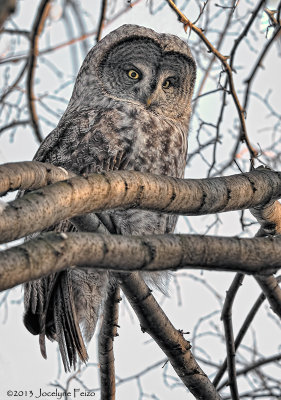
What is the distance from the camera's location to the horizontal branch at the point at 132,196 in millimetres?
1520

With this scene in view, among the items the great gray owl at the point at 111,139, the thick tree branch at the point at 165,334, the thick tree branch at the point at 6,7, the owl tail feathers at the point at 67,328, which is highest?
the great gray owl at the point at 111,139

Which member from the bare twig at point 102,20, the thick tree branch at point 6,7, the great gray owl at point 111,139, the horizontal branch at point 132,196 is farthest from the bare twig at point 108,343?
the thick tree branch at point 6,7

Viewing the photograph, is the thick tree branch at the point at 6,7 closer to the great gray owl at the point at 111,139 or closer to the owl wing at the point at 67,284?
the great gray owl at the point at 111,139

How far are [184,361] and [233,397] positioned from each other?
0.54 meters

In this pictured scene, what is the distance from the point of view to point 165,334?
249cm

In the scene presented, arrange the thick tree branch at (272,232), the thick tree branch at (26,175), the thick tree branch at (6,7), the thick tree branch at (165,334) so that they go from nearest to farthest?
the thick tree branch at (6,7) < the thick tree branch at (26,175) < the thick tree branch at (165,334) < the thick tree branch at (272,232)

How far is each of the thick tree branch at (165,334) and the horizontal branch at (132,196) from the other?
0.51 metres

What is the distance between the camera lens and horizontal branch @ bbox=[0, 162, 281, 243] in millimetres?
1520

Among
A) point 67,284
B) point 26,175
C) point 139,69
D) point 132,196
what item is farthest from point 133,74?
point 26,175

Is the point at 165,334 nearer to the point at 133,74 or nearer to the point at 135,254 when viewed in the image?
the point at 135,254

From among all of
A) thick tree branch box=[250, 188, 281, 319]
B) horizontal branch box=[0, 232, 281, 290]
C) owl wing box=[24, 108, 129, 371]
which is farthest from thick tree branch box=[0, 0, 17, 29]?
owl wing box=[24, 108, 129, 371]

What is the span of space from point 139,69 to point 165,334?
6.22 feet

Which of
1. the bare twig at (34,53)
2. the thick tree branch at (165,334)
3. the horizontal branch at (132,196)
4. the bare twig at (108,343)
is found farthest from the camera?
the bare twig at (34,53)

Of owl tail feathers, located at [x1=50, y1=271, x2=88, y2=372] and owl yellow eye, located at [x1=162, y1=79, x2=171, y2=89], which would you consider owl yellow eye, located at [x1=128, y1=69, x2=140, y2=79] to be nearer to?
owl yellow eye, located at [x1=162, y1=79, x2=171, y2=89]
